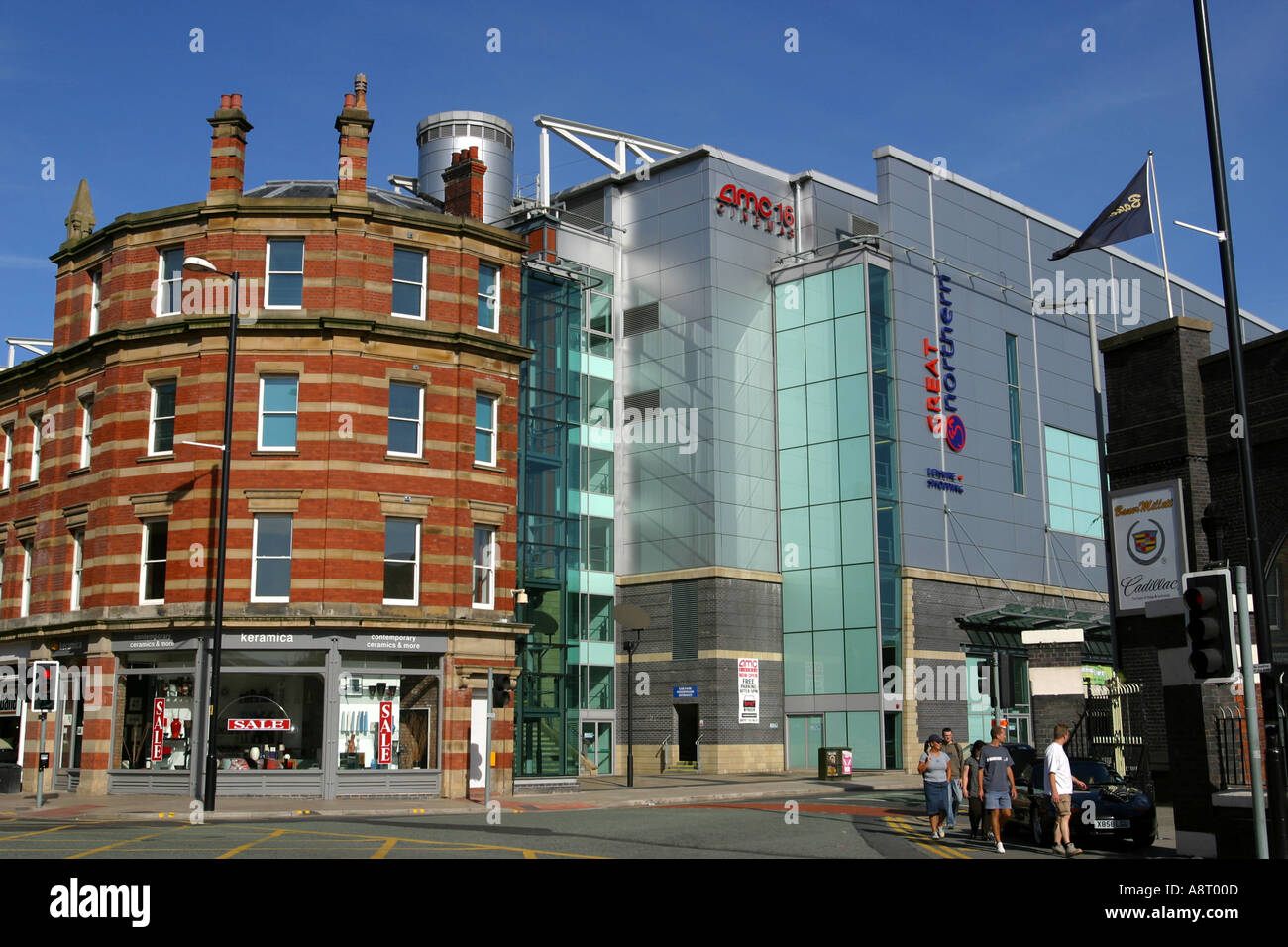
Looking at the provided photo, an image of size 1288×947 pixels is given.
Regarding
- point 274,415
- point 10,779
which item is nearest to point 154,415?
point 274,415

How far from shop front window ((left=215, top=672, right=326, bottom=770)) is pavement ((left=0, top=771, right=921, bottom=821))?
1.15 m

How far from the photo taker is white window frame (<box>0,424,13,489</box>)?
37.5m

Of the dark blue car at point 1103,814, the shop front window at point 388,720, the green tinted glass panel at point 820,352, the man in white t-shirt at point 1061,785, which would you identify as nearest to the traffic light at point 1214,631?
the man in white t-shirt at point 1061,785

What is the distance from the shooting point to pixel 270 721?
2998 centimetres

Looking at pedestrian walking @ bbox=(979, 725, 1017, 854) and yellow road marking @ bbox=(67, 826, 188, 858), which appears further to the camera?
pedestrian walking @ bbox=(979, 725, 1017, 854)

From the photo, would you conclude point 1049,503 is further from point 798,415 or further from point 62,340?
point 62,340

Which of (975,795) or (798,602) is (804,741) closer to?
(798,602)

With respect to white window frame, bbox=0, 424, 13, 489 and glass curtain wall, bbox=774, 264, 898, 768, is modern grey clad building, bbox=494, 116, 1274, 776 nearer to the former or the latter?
glass curtain wall, bbox=774, 264, 898, 768

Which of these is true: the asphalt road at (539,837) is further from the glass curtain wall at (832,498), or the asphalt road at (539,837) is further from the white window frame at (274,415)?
the glass curtain wall at (832,498)

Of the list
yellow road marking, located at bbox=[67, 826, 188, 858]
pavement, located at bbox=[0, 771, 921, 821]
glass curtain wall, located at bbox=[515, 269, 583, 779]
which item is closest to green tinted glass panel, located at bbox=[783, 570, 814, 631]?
glass curtain wall, located at bbox=[515, 269, 583, 779]

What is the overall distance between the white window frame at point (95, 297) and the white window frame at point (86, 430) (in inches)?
80.2

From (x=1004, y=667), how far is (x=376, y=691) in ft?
50.4

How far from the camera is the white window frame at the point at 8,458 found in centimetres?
3747
